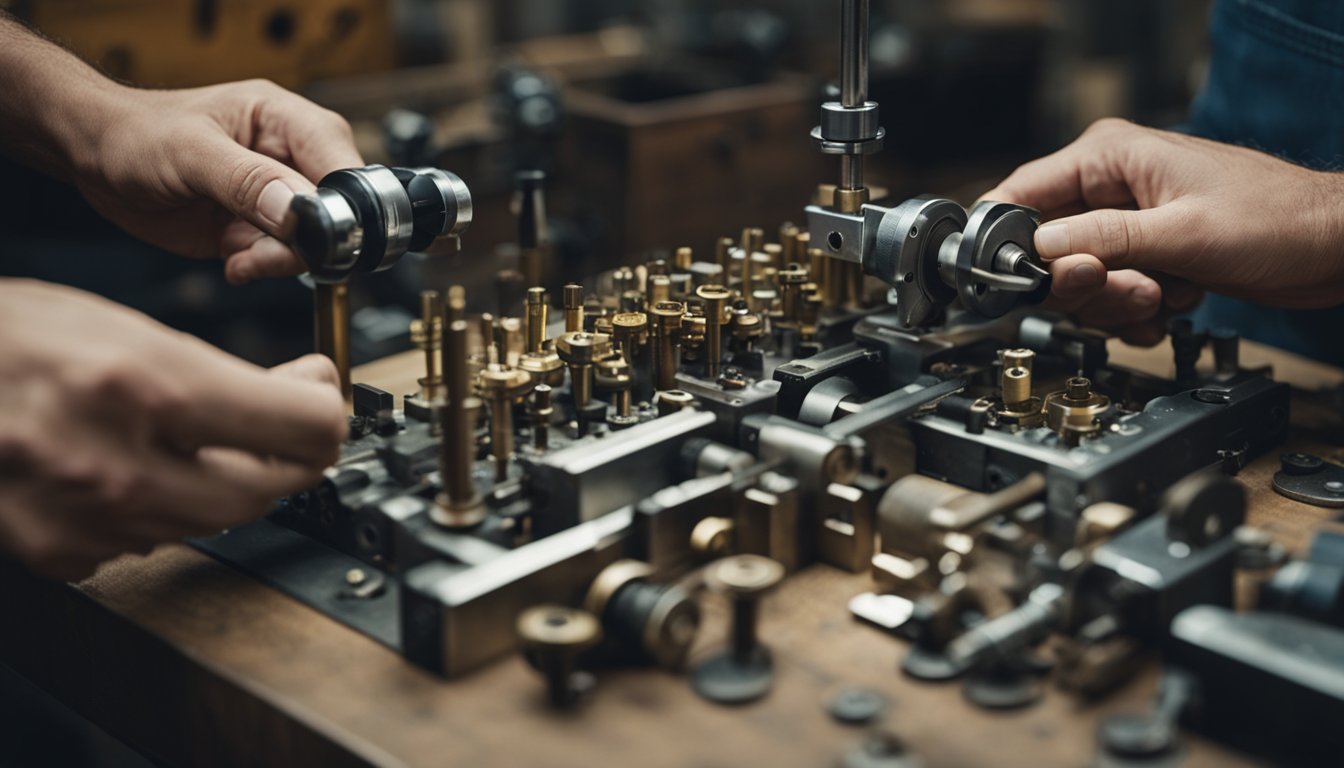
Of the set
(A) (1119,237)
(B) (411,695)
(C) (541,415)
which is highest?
(A) (1119,237)

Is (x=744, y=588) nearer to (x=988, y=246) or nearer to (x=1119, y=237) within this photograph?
(x=988, y=246)

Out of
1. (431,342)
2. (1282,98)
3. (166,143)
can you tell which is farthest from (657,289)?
(1282,98)

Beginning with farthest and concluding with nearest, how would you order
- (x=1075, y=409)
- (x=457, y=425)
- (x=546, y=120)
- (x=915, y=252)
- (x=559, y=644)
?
1. (x=546, y=120)
2. (x=915, y=252)
3. (x=1075, y=409)
4. (x=457, y=425)
5. (x=559, y=644)

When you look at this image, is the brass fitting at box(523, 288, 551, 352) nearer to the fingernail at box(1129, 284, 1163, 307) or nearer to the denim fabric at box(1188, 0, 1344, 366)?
the fingernail at box(1129, 284, 1163, 307)

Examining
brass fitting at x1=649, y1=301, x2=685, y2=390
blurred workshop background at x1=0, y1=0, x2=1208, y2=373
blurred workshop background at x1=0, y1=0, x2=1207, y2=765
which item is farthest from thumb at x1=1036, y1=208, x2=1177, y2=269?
blurred workshop background at x1=0, y1=0, x2=1208, y2=373

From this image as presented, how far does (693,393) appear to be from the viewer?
131 centimetres

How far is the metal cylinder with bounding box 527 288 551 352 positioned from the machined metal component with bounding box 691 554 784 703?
394 millimetres

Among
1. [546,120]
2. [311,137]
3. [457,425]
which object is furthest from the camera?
[546,120]

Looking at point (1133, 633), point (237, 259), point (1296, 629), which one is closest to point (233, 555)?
point (237, 259)

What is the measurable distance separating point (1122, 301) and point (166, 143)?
1041 millimetres

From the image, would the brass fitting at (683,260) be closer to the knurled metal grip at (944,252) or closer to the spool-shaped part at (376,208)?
the knurled metal grip at (944,252)

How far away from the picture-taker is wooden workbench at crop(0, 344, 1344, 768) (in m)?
0.96

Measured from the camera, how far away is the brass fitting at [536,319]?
1368 millimetres

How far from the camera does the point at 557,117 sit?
261 cm
